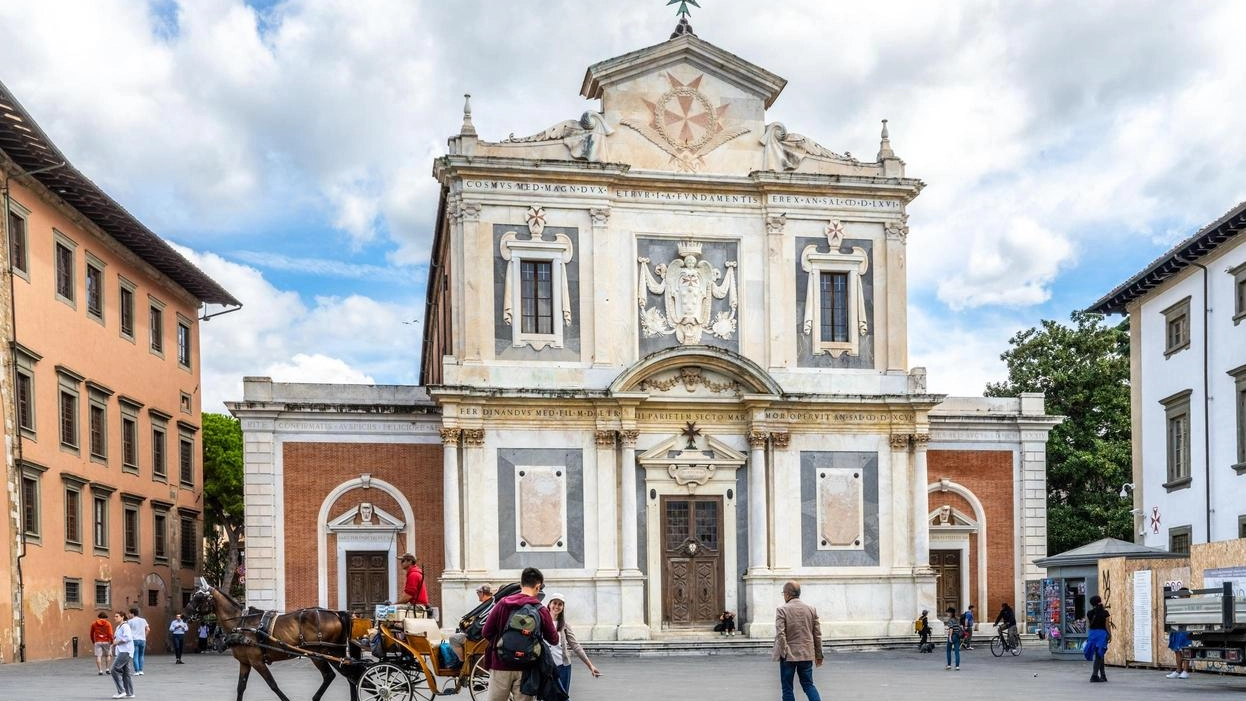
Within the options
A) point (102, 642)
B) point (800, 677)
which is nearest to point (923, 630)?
point (102, 642)

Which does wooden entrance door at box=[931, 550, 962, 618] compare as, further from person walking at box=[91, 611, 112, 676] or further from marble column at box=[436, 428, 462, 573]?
person walking at box=[91, 611, 112, 676]

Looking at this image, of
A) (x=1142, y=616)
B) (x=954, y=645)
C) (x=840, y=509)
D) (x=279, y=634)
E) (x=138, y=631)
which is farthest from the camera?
(x=840, y=509)

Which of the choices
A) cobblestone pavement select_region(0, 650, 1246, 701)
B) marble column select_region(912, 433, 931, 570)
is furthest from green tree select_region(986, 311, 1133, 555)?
cobblestone pavement select_region(0, 650, 1246, 701)

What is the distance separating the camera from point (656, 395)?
1484 inches

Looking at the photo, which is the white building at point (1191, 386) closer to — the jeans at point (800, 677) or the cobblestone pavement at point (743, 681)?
the cobblestone pavement at point (743, 681)

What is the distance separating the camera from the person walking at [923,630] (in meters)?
36.6

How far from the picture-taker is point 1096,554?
1246 inches

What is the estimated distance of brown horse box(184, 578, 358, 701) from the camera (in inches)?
778

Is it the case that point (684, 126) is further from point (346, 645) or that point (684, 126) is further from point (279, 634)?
point (279, 634)

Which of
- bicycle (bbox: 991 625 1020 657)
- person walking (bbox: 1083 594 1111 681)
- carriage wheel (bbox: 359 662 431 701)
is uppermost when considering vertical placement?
carriage wheel (bbox: 359 662 431 701)

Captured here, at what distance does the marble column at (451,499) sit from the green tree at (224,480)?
22020 mm

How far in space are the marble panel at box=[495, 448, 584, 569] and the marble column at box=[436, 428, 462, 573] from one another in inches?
17.2

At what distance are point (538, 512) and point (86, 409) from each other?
1233 centimetres

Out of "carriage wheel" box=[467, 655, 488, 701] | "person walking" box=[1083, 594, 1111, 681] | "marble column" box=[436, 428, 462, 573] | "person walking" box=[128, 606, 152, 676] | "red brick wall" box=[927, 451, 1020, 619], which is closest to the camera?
"carriage wheel" box=[467, 655, 488, 701]
